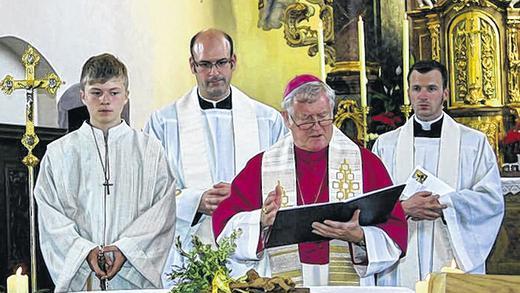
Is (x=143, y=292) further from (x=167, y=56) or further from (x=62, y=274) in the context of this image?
(x=167, y=56)

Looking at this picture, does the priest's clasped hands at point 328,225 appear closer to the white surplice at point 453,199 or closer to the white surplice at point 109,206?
the white surplice at point 109,206

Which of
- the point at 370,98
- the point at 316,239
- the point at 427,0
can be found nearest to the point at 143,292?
the point at 316,239

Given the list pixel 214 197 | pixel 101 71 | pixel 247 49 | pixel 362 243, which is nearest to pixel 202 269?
pixel 362 243

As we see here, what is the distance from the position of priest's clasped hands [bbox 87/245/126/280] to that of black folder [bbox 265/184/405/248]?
0.71m

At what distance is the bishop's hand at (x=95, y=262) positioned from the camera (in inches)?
194

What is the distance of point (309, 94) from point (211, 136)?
4.20 feet

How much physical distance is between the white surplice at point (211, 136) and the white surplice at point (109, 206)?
2.00 feet

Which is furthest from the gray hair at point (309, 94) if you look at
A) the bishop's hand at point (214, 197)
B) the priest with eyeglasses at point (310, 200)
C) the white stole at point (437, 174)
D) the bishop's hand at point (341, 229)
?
the white stole at point (437, 174)

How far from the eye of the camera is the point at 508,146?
379 inches

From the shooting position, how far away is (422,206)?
581cm

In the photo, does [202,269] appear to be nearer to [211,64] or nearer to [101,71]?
[101,71]

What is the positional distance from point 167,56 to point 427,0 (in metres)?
2.70

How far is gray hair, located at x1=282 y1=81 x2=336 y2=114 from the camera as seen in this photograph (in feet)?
16.2

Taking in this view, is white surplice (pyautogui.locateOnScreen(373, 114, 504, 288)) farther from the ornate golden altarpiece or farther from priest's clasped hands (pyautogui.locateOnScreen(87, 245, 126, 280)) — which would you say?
the ornate golden altarpiece
